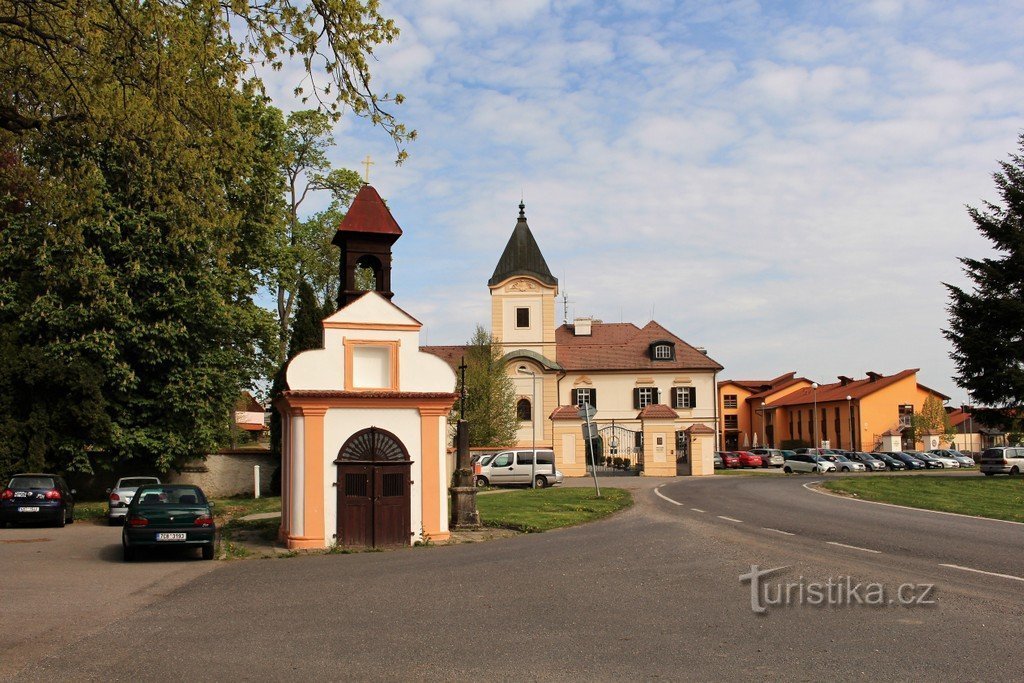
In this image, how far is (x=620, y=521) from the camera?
848 inches

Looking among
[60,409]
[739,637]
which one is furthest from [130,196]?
[739,637]

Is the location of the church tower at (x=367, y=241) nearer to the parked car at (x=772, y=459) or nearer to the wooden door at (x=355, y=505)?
the wooden door at (x=355, y=505)

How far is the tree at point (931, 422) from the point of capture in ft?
246

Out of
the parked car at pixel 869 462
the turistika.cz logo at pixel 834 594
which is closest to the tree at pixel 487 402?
the parked car at pixel 869 462

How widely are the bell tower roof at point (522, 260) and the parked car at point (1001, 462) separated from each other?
97.0 ft

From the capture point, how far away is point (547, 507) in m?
25.0

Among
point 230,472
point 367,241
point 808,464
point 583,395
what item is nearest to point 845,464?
point 808,464

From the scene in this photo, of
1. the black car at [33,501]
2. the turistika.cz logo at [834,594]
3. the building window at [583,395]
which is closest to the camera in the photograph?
the turistika.cz logo at [834,594]

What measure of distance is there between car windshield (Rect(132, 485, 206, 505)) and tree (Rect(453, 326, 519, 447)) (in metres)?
30.1

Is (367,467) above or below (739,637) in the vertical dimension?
above

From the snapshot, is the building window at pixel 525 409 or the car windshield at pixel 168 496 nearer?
the car windshield at pixel 168 496

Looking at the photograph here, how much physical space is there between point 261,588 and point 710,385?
5718 cm

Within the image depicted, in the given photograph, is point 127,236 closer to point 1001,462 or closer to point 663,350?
point 1001,462

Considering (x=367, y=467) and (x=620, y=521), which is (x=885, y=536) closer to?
(x=620, y=521)
